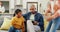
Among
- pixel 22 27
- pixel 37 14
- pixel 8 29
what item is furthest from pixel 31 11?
pixel 8 29

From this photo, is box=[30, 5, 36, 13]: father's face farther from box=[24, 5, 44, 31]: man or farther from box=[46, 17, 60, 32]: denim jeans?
box=[46, 17, 60, 32]: denim jeans

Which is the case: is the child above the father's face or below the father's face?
below

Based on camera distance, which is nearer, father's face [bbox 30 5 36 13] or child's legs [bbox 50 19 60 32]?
child's legs [bbox 50 19 60 32]

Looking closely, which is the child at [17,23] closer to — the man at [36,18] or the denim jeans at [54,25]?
the man at [36,18]

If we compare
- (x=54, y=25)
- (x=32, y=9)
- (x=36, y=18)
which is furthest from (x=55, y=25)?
(x=32, y=9)

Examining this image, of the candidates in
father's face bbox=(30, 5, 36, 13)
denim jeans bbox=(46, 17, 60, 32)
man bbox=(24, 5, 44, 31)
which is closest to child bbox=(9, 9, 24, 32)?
man bbox=(24, 5, 44, 31)

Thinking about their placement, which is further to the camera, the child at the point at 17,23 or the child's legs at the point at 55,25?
the child at the point at 17,23

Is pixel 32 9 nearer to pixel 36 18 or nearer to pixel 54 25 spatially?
pixel 36 18

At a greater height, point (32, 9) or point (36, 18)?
point (32, 9)

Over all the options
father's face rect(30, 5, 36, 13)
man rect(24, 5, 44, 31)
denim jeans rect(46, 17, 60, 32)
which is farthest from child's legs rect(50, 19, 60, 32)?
father's face rect(30, 5, 36, 13)

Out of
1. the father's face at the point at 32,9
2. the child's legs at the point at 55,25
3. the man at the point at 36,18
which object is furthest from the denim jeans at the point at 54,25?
the father's face at the point at 32,9

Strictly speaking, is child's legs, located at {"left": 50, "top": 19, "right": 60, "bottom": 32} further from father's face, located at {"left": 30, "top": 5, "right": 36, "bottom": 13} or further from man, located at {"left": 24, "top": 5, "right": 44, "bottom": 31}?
father's face, located at {"left": 30, "top": 5, "right": 36, "bottom": 13}

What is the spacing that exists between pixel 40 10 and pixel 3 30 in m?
0.91

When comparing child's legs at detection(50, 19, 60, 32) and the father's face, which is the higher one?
the father's face
